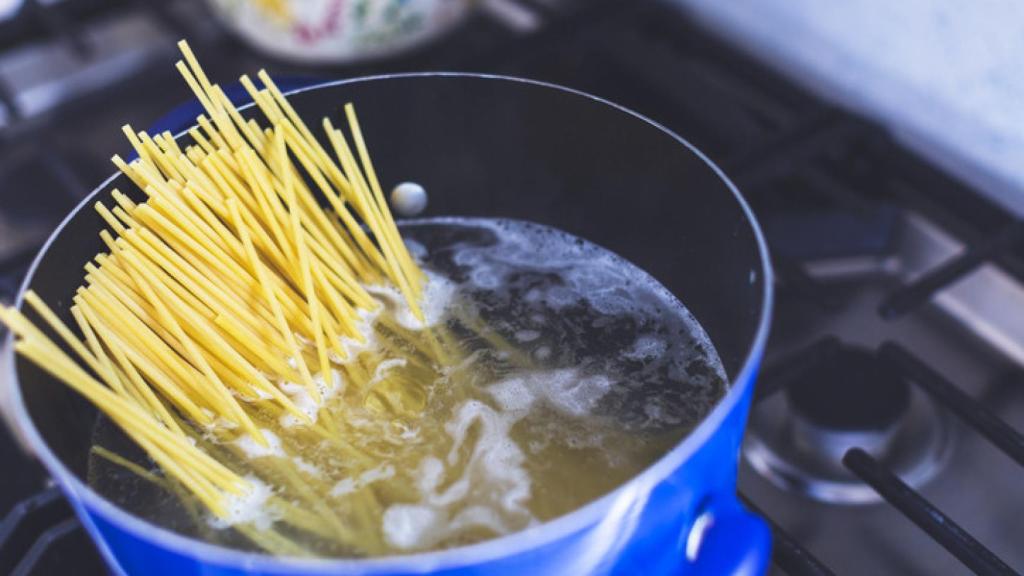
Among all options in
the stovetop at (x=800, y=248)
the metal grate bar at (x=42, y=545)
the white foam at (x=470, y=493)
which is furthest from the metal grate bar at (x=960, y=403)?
the metal grate bar at (x=42, y=545)

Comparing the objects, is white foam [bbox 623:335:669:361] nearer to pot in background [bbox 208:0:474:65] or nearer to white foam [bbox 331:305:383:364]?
white foam [bbox 331:305:383:364]

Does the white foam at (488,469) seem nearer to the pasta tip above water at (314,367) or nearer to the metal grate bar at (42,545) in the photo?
the pasta tip above water at (314,367)

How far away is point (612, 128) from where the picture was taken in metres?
0.57

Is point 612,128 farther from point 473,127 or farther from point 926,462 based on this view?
point 926,462

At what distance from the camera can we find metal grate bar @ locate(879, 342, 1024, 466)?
56 centimetres

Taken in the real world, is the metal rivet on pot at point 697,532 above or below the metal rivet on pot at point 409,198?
below

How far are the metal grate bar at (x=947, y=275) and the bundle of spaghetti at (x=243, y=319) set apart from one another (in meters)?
0.29

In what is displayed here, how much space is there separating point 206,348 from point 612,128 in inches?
10.0

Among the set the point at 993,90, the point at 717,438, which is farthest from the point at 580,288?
the point at 993,90

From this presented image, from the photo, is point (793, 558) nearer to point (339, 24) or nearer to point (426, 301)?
point (426, 301)

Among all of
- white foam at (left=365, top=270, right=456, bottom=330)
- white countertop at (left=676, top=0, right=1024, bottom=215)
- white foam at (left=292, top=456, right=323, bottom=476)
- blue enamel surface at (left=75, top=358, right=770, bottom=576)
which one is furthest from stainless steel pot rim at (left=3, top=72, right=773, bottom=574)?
white countertop at (left=676, top=0, right=1024, bottom=215)

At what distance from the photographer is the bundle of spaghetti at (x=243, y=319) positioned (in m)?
0.48

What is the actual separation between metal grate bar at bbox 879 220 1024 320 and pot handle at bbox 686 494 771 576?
253 millimetres

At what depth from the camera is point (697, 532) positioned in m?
0.44
